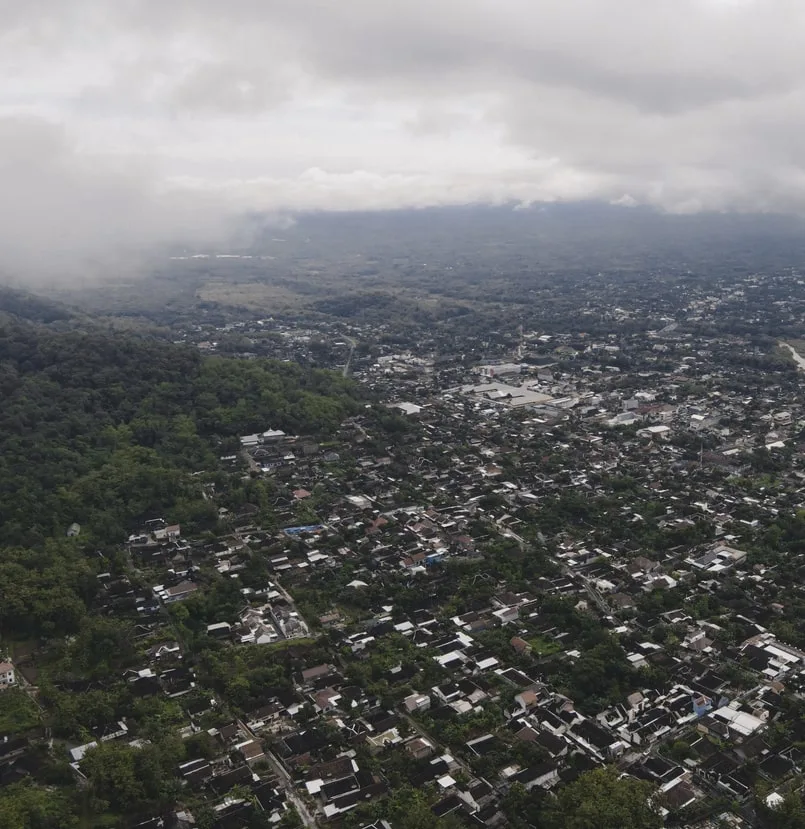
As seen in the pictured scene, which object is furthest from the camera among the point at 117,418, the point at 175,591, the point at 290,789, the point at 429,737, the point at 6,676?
the point at 117,418

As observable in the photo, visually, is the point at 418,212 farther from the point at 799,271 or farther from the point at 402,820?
the point at 402,820

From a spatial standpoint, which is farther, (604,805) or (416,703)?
(416,703)

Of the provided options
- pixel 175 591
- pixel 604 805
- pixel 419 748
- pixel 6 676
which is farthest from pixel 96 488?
pixel 604 805

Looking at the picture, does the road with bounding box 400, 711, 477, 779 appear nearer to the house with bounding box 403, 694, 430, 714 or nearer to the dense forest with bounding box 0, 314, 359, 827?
the house with bounding box 403, 694, 430, 714

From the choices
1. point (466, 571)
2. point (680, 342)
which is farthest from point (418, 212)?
point (466, 571)

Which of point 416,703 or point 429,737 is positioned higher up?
point 416,703

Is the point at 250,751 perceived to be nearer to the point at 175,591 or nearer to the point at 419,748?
the point at 419,748

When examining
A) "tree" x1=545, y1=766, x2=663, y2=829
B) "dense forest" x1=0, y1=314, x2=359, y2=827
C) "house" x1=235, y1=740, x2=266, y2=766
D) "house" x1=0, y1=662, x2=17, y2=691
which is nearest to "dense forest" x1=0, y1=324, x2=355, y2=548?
"dense forest" x1=0, y1=314, x2=359, y2=827

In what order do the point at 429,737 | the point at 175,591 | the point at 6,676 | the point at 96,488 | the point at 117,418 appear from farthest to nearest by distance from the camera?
the point at 117,418 → the point at 96,488 → the point at 175,591 → the point at 6,676 → the point at 429,737

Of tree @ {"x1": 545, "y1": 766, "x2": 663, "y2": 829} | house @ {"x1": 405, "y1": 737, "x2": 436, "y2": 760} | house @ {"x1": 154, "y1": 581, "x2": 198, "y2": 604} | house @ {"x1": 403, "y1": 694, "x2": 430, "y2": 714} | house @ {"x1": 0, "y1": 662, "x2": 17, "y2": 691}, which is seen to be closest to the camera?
tree @ {"x1": 545, "y1": 766, "x2": 663, "y2": 829}
